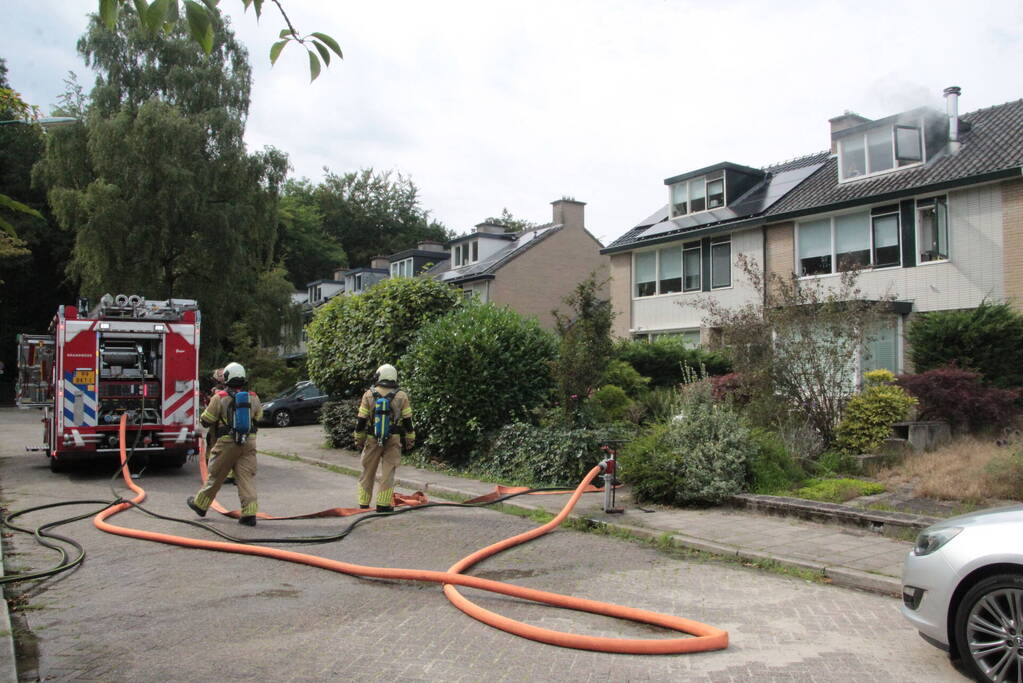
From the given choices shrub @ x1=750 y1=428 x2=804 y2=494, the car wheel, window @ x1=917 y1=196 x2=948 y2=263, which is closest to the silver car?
the car wheel

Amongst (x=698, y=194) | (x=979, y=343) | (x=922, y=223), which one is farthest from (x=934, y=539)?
(x=698, y=194)

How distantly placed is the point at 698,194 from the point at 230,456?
21345mm

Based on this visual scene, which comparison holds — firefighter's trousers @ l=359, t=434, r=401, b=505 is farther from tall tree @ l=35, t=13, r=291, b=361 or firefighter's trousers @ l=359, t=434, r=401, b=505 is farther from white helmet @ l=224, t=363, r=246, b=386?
tall tree @ l=35, t=13, r=291, b=361

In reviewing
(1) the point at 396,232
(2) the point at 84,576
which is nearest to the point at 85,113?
(2) the point at 84,576

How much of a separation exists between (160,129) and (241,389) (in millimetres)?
24259

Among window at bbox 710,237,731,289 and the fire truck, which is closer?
the fire truck

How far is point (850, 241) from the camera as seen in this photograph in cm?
2144

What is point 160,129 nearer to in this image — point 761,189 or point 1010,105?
point 761,189

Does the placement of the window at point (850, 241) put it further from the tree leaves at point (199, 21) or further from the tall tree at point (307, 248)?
the tall tree at point (307, 248)

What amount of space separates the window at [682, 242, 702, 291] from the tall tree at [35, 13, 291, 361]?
17734 millimetres

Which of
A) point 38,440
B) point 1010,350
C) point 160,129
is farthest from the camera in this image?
point 160,129

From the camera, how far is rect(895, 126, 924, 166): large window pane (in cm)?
2081

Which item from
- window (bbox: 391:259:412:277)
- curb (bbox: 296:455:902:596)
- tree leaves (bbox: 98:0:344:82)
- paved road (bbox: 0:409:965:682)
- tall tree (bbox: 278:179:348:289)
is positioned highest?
tall tree (bbox: 278:179:348:289)

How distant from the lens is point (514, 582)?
6434 mm
